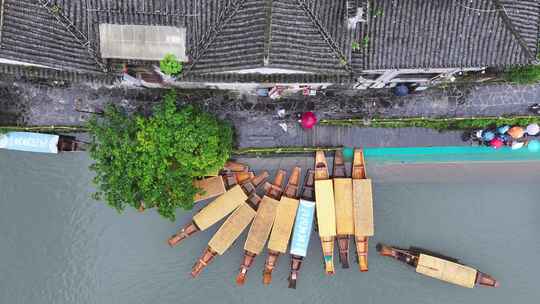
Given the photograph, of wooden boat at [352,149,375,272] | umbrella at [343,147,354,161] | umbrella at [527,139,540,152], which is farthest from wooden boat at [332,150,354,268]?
umbrella at [527,139,540,152]

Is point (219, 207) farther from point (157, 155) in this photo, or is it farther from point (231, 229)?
point (157, 155)

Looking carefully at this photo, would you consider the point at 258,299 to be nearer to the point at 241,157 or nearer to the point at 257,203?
the point at 257,203

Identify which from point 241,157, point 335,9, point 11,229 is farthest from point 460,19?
point 11,229

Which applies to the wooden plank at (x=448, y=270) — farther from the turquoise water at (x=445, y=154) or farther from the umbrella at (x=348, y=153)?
Answer: the umbrella at (x=348, y=153)

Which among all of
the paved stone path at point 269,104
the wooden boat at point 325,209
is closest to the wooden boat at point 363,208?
the wooden boat at point 325,209

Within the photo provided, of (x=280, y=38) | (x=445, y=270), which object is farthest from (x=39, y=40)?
(x=445, y=270)

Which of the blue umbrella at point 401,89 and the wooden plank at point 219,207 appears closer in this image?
the blue umbrella at point 401,89

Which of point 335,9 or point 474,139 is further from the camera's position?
point 474,139
